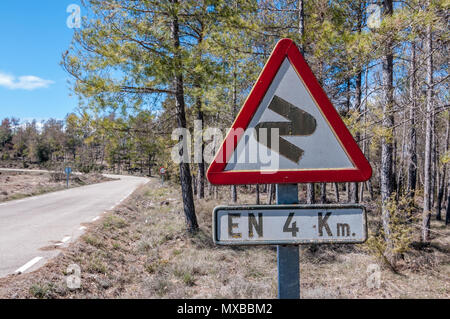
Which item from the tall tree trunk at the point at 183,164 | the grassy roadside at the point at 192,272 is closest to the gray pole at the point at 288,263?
the grassy roadside at the point at 192,272

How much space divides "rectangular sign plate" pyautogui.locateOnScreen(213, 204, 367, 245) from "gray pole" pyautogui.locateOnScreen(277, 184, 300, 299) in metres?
0.07

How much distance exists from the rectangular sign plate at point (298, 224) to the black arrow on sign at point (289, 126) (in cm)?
28

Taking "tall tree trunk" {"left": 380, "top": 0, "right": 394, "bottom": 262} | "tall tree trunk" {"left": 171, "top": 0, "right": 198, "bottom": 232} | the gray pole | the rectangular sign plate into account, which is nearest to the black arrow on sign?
the gray pole

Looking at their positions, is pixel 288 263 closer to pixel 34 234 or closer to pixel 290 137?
pixel 290 137

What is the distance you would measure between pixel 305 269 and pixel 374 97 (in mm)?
4823

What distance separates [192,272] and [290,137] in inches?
173

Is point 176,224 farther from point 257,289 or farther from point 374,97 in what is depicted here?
point 374,97

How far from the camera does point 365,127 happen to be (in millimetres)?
5953

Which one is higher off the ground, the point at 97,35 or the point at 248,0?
the point at 248,0

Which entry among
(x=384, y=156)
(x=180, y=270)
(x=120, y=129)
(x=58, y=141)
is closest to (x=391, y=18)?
(x=384, y=156)

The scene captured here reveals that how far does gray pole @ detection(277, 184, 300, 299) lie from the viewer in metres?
1.37

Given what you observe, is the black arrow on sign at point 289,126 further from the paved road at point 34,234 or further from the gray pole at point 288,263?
the paved road at point 34,234

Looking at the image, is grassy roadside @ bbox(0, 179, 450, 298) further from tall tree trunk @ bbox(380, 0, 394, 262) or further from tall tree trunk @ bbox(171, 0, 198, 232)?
tall tree trunk @ bbox(380, 0, 394, 262)

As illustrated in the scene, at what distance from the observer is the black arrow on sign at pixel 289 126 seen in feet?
4.63
